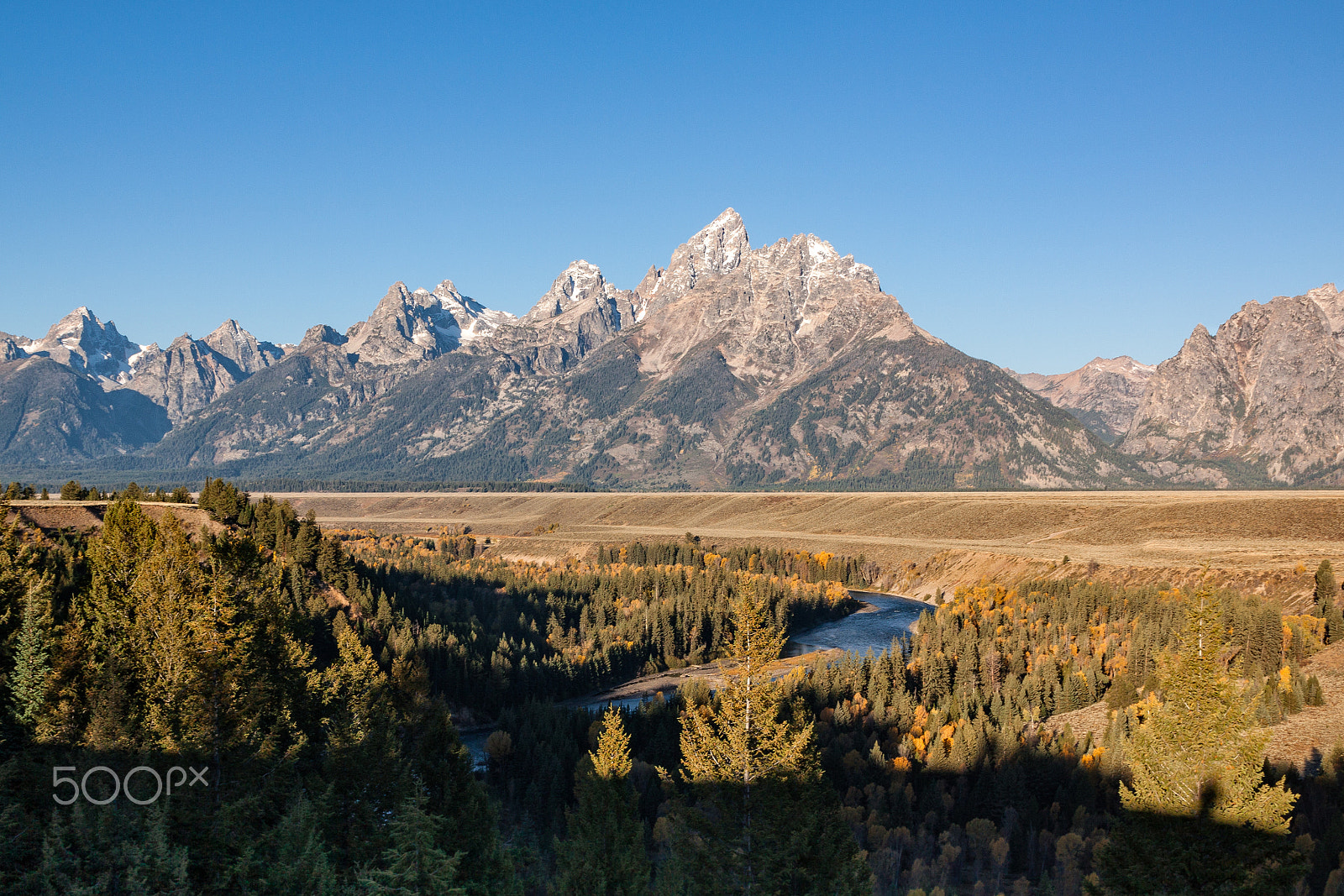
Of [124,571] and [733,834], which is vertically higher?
[124,571]

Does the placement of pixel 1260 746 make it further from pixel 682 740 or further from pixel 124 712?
pixel 124 712

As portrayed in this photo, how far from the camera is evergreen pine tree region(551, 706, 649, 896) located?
46.8 m

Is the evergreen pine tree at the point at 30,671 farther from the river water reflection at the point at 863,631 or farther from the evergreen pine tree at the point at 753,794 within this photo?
the river water reflection at the point at 863,631

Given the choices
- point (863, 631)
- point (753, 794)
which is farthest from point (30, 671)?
point (863, 631)

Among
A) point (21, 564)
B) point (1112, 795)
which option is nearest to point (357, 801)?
point (21, 564)

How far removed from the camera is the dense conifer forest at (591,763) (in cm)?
2928

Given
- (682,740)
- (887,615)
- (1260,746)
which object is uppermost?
(1260,746)

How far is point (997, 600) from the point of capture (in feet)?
546

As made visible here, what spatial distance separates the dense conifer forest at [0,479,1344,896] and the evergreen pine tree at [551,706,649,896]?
18cm

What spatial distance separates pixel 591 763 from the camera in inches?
2773

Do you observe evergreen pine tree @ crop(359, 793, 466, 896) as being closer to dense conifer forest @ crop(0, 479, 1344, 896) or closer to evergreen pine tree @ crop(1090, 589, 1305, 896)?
dense conifer forest @ crop(0, 479, 1344, 896)

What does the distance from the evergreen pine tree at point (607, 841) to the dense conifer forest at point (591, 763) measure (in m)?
0.18

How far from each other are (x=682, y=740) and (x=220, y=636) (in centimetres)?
2440

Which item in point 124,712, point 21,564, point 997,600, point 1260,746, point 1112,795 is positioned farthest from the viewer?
point 997,600
